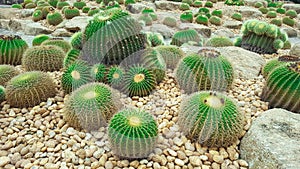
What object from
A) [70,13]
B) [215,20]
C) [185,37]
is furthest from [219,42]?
[70,13]

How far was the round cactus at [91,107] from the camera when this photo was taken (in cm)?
270

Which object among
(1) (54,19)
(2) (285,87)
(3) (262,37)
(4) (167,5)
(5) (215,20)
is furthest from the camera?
(4) (167,5)

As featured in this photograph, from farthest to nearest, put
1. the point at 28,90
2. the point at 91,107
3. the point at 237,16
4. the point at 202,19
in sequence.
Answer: the point at 237,16, the point at 202,19, the point at 28,90, the point at 91,107

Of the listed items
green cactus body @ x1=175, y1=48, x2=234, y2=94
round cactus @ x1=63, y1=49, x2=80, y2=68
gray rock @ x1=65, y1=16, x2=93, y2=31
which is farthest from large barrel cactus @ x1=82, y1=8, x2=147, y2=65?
gray rock @ x1=65, y1=16, x2=93, y2=31

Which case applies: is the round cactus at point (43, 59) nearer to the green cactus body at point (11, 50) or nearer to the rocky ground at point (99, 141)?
the rocky ground at point (99, 141)

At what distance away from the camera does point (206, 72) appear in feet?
10.5

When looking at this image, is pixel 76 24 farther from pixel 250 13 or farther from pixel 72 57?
pixel 250 13

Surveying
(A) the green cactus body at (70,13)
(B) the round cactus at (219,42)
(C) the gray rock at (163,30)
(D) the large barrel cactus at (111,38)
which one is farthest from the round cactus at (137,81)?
(A) the green cactus body at (70,13)

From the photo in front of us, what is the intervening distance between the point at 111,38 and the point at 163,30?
5.80 metres

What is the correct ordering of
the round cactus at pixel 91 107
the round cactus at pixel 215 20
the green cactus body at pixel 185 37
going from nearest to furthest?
the round cactus at pixel 91 107
the green cactus body at pixel 185 37
the round cactus at pixel 215 20

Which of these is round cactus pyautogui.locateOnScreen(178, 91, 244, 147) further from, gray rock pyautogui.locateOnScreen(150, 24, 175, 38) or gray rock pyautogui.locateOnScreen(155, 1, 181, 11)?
gray rock pyautogui.locateOnScreen(155, 1, 181, 11)

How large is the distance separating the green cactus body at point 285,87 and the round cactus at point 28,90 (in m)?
2.42

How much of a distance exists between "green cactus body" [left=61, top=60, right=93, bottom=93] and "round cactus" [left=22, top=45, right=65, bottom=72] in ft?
2.45

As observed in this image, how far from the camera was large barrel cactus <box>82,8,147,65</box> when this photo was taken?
3160mm
